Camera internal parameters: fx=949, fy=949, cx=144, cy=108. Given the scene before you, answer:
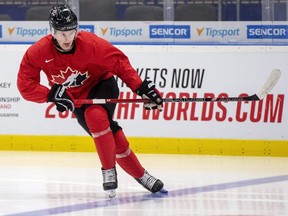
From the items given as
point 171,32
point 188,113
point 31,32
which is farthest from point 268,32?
point 31,32

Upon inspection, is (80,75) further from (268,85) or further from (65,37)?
(268,85)

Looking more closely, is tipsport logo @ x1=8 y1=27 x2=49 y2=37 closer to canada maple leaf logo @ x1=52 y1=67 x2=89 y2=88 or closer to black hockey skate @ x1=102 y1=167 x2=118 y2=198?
canada maple leaf logo @ x1=52 y1=67 x2=89 y2=88

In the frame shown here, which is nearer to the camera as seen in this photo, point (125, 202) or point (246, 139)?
point (125, 202)

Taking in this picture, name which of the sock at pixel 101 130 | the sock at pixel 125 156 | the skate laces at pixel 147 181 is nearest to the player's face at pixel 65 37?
Answer: the sock at pixel 101 130

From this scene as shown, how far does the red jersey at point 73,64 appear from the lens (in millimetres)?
5969

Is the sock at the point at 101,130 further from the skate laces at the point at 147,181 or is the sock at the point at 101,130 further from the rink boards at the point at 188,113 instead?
the rink boards at the point at 188,113

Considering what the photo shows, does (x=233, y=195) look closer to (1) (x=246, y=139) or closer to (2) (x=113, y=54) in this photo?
(2) (x=113, y=54)

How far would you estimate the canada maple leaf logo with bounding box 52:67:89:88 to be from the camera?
237 inches

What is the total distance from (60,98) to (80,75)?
241 millimetres

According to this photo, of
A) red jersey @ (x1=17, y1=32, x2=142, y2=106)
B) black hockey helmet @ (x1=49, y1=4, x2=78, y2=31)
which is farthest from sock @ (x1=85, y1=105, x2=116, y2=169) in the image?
black hockey helmet @ (x1=49, y1=4, x2=78, y2=31)

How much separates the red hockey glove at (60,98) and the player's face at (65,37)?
Result: 0.27 m

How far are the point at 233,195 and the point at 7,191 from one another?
1.54 metres

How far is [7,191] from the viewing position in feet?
21.3

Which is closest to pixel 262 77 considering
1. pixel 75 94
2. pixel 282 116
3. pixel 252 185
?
pixel 282 116
